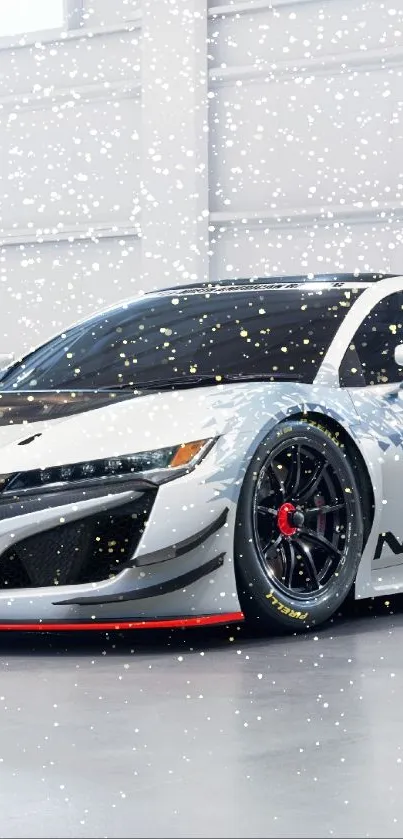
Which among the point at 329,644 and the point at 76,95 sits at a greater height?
the point at 76,95

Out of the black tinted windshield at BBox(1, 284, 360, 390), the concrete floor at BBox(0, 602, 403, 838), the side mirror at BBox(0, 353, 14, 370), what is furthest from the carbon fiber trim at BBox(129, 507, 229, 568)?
the side mirror at BBox(0, 353, 14, 370)

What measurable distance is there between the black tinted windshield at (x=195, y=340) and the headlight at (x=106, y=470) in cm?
77

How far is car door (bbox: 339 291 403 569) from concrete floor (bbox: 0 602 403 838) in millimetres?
407

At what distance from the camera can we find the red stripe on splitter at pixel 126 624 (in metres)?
5.30

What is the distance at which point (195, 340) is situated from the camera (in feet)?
21.3

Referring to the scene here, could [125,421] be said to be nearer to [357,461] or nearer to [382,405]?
[357,461]

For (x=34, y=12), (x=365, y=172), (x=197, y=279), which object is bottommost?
(x=197, y=279)

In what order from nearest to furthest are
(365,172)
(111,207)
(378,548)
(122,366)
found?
1. (378,548)
2. (122,366)
3. (365,172)
4. (111,207)

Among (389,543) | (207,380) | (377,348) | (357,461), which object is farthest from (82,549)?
(377,348)

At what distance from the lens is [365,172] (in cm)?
1375

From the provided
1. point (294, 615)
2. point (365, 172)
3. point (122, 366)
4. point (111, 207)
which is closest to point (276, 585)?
point (294, 615)

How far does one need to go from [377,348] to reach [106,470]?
5.34 feet

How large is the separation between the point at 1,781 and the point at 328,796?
28.3 inches

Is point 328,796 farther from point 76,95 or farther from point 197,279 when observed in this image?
point 76,95
